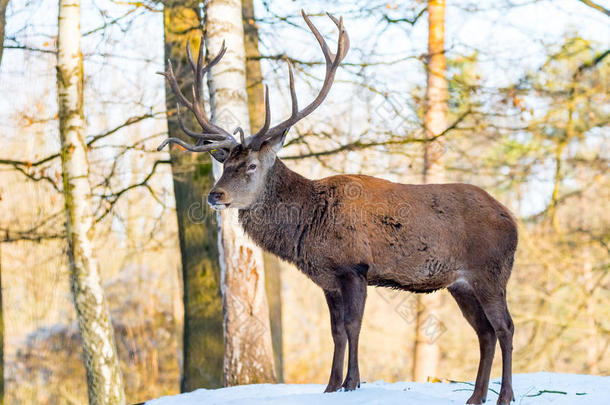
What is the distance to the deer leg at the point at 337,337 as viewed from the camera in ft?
17.3

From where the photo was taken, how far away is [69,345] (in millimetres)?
14156

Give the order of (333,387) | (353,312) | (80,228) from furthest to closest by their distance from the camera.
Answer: (80,228) < (333,387) < (353,312)

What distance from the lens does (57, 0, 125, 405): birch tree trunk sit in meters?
7.21

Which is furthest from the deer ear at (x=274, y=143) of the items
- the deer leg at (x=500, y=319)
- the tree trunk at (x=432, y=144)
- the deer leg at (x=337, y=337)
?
the tree trunk at (x=432, y=144)

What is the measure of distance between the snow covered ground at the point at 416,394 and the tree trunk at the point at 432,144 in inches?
125

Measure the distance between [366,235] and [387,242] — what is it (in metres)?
0.18

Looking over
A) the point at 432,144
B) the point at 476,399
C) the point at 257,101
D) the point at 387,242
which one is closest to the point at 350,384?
the point at 476,399

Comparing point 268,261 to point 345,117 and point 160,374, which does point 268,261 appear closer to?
point 345,117

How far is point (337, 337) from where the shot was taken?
536cm

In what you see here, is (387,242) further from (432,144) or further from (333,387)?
(432,144)

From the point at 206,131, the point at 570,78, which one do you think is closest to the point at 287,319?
the point at 570,78

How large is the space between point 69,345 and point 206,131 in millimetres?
9973

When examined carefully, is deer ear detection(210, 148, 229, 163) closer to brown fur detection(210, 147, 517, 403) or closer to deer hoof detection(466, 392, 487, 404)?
brown fur detection(210, 147, 517, 403)

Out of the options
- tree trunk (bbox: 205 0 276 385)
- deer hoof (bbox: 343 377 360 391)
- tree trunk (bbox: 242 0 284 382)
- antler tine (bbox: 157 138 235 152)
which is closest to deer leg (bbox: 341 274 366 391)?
deer hoof (bbox: 343 377 360 391)
